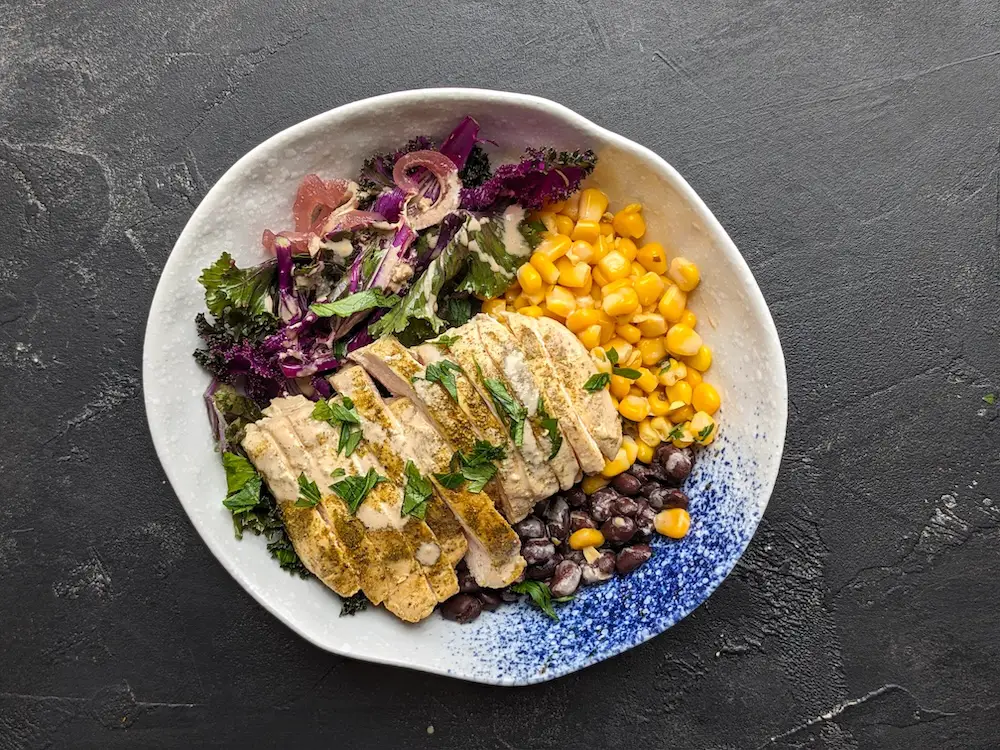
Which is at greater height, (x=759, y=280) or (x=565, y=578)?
(x=759, y=280)

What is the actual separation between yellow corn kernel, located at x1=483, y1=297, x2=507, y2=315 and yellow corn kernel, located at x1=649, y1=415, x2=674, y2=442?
933mm

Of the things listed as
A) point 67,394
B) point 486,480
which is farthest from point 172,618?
point 486,480

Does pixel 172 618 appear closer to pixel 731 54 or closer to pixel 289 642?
pixel 289 642

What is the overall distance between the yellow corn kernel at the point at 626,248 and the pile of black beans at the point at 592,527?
0.97 metres

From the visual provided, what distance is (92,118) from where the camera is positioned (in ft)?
13.1

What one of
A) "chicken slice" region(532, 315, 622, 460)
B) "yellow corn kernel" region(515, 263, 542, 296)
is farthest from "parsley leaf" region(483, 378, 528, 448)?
"yellow corn kernel" region(515, 263, 542, 296)

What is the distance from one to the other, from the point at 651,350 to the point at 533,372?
71cm

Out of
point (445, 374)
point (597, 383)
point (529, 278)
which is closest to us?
point (445, 374)

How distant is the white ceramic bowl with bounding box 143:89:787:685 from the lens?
3393 mm

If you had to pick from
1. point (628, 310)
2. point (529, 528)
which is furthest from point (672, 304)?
point (529, 528)

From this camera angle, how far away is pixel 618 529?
3547mm

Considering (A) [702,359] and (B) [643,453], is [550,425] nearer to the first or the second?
(B) [643,453]

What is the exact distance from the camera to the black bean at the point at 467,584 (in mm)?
3584

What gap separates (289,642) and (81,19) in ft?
11.7
